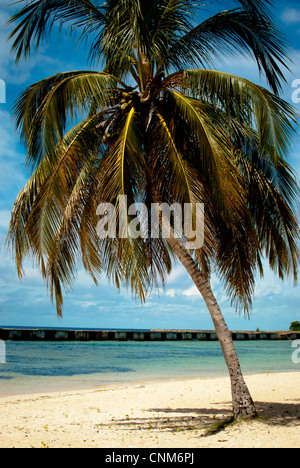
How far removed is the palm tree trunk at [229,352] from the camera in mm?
7531

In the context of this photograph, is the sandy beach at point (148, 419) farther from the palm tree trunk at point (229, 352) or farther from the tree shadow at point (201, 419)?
the palm tree trunk at point (229, 352)

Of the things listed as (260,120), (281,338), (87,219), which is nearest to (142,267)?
(87,219)

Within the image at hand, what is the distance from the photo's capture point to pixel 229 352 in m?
7.55

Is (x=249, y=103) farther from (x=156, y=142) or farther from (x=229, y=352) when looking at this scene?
(x=229, y=352)

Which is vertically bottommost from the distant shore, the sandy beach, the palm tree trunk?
the distant shore

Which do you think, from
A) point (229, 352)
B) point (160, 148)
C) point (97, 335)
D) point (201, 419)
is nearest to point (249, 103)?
point (160, 148)

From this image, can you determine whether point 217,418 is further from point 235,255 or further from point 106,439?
point 235,255

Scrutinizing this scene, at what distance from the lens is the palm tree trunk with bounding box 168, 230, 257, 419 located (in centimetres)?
753

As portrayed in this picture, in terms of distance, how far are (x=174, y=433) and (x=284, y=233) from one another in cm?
428

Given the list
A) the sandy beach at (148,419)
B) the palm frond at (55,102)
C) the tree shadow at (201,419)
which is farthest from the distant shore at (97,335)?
the palm frond at (55,102)

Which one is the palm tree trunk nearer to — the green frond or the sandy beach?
the sandy beach

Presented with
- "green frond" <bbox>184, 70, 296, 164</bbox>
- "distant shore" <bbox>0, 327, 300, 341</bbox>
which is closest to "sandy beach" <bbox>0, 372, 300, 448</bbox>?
"green frond" <bbox>184, 70, 296, 164</bbox>

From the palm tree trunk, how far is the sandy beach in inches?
9.9

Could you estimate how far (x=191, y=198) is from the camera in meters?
7.09
